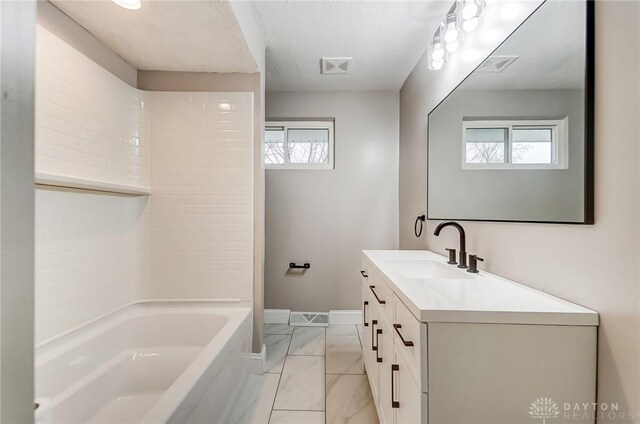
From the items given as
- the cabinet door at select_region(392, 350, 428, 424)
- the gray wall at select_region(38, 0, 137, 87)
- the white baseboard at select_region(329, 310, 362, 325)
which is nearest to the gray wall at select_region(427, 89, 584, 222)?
the cabinet door at select_region(392, 350, 428, 424)

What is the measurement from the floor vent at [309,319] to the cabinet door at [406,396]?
1.77 meters

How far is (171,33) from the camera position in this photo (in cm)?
Result: 156

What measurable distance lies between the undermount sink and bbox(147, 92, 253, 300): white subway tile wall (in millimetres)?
1076

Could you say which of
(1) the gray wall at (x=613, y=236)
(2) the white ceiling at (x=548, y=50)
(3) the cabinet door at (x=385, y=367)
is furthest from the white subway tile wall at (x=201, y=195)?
(1) the gray wall at (x=613, y=236)

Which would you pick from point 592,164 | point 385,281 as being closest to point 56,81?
point 385,281

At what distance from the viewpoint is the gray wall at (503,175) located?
902 millimetres

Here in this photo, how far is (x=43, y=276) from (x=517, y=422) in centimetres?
199

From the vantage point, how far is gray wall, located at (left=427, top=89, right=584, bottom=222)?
902mm

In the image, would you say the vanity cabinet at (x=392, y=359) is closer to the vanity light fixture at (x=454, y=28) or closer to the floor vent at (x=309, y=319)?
the floor vent at (x=309, y=319)

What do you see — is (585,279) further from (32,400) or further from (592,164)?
(32,400)

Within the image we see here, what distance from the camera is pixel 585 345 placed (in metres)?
0.79

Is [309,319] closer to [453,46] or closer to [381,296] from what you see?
[381,296]

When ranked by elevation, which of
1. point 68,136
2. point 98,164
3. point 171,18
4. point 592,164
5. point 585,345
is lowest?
point 585,345

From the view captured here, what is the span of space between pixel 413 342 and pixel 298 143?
2.45m
